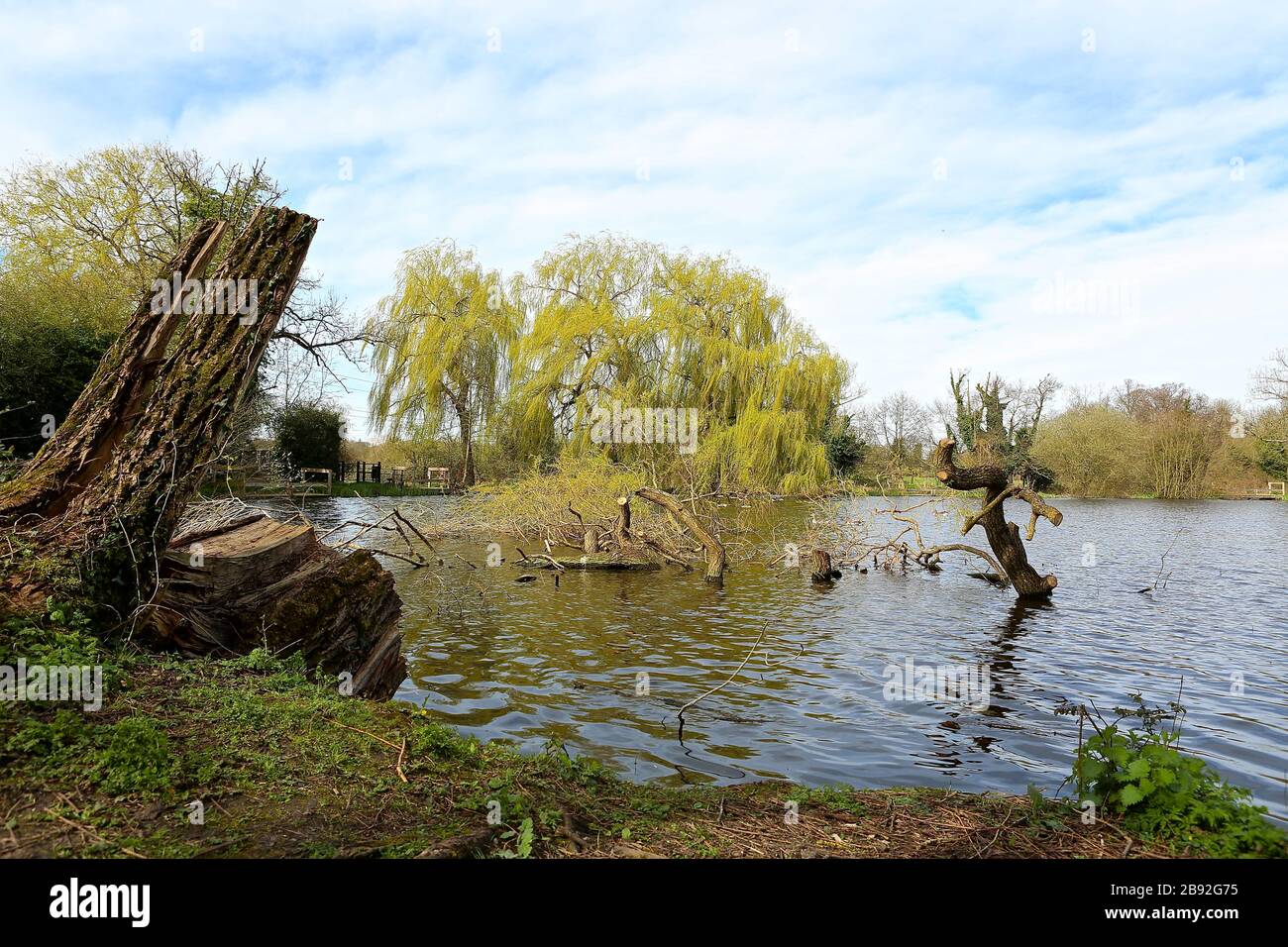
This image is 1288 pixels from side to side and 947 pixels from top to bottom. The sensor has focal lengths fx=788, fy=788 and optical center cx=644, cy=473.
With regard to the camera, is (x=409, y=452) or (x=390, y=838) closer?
(x=390, y=838)

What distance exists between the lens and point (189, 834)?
2979 mm

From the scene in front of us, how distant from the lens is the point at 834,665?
9.40 meters

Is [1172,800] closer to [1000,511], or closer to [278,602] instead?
[278,602]

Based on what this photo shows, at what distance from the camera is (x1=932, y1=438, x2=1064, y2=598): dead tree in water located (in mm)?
13094

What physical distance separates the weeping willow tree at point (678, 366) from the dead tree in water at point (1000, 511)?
501 inches

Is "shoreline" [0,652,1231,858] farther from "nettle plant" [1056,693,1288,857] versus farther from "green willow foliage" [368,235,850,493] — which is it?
"green willow foliage" [368,235,850,493]

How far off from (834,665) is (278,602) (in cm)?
623

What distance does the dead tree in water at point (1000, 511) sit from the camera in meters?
13.1

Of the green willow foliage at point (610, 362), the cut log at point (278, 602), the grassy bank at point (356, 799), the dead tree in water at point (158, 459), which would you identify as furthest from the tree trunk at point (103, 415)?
the green willow foliage at point (610, 362)

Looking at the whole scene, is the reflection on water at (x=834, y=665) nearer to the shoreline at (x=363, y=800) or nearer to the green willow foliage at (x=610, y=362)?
the shoreline at (x=363, y=800)

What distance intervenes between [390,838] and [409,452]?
36838mm

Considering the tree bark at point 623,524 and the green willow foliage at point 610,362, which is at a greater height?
the green willow foliage at point 610,362
